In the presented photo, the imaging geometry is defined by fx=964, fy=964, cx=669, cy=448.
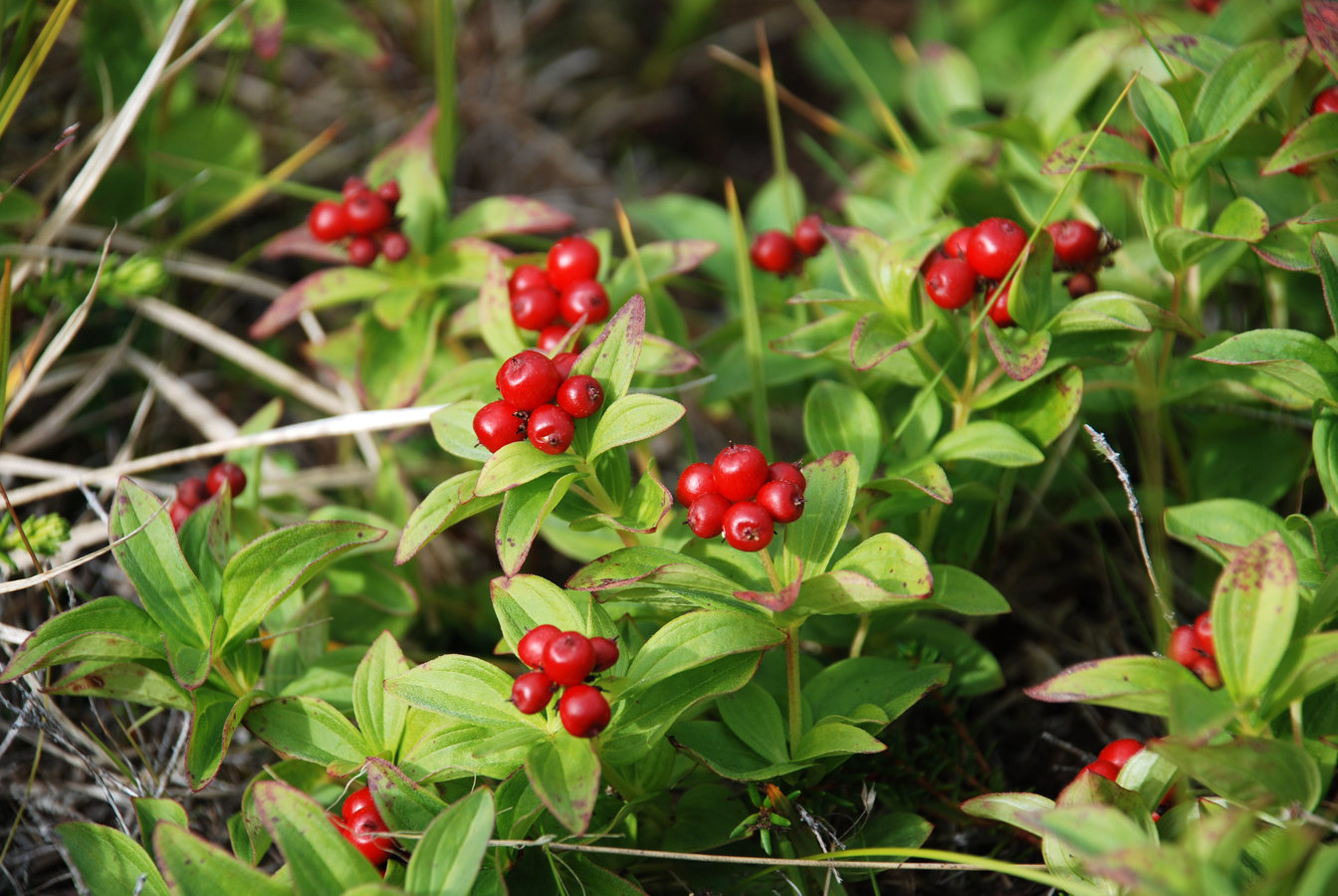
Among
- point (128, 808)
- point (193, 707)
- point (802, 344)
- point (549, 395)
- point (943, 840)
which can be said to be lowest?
point (943, 840)

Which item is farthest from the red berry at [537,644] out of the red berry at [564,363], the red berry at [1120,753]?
the red berry at [1120,753]

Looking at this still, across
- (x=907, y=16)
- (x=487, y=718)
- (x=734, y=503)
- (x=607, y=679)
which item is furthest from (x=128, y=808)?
(x=907, y=16)

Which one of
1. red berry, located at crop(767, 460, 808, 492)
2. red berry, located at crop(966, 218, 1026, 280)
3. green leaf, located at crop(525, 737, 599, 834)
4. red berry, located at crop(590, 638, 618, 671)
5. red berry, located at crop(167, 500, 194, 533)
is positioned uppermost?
Result: red berry, located at crop(966, 218, 1026, 280)

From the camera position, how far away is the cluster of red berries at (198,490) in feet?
9.30

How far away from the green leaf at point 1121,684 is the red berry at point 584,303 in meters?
1.45

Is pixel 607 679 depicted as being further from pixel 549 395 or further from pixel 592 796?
pixel 549 395

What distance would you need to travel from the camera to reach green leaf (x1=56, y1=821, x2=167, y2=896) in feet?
7.38

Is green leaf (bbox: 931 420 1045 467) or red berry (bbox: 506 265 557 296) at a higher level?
red berry (bbox: 506 265 557 296)

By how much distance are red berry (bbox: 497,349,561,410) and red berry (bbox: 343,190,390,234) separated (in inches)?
46.5

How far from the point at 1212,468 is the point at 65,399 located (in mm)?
4187

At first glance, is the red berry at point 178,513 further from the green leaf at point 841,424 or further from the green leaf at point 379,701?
the green leaf at point 841,424

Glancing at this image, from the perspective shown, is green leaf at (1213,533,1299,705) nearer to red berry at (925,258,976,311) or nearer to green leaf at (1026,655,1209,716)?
green leaf at (1026,655,1209,716)

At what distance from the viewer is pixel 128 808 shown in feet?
9.20

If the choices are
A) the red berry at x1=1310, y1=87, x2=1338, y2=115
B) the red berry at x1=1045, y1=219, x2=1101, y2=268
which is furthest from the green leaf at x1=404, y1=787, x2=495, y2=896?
the red berry at x1=1310, y1=87, x2=1338, y2=115
